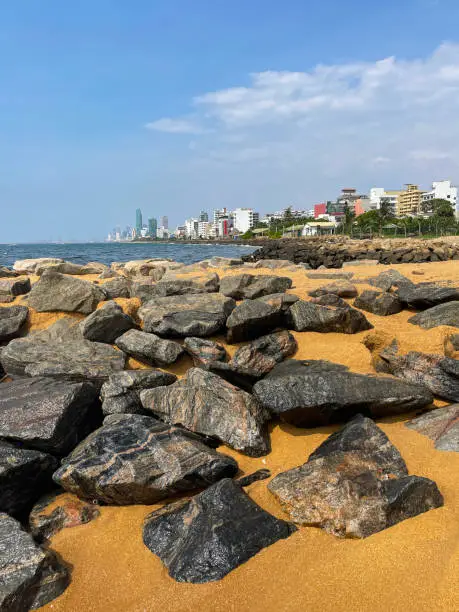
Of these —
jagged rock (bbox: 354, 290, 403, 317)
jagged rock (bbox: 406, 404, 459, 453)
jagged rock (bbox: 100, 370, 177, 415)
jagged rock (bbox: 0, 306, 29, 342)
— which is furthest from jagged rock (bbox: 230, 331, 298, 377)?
jagged rock (bbox: 0, 306, 29, 342)

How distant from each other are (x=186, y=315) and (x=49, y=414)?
11.6 feet

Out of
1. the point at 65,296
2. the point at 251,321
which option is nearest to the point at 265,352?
the point at 251,321

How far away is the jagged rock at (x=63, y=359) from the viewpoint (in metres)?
7.18

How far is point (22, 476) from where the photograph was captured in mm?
4988

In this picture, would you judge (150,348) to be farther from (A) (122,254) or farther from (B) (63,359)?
(A) (122,254)

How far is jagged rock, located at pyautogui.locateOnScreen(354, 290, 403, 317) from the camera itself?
30.7ft

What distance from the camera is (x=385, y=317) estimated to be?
9258mm

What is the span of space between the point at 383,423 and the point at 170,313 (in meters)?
4.68

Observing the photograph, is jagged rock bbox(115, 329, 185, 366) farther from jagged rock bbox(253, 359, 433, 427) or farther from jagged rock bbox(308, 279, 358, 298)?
jagged rock bbox(308, 279, 358, 298)

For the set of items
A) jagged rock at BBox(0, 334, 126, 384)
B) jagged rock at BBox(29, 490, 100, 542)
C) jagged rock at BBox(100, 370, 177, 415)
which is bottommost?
jagged rock at BBox(29, 490, 100, 542)

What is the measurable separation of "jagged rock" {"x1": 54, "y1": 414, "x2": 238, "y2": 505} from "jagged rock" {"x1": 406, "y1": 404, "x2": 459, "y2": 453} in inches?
98.3

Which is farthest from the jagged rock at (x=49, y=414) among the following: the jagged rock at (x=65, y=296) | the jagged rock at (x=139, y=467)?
the jagged rock at (x=65, y=296)

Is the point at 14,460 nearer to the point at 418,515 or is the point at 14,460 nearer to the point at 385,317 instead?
the point at 418,515

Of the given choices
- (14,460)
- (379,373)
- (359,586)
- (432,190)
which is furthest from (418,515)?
(432,190)
